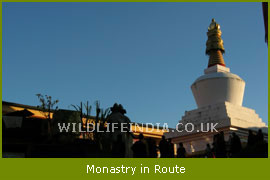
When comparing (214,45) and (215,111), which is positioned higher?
(214,45)

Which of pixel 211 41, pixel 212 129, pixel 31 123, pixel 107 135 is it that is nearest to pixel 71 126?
pixel 31 123

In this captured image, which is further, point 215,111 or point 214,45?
point 214,45

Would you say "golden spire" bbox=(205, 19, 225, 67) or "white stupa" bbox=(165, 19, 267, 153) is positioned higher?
"golden spire" bbox=(205, 19, 225, 67)

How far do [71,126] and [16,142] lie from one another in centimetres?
643

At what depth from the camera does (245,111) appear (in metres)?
25.0

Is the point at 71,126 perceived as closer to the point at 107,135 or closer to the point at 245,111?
the point at 107,135

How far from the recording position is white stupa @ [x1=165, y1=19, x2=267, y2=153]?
74.9 ft

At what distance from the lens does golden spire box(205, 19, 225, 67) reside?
28.2 meters

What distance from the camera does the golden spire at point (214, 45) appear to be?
92.4ft

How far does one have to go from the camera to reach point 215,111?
944 inches

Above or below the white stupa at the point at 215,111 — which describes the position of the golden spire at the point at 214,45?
above

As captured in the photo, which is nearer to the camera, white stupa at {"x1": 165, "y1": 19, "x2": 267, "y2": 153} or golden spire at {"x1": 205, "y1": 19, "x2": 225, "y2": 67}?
white stupa at {"x1": 165, "y1": 19, "x2": 267, "y2": 153}

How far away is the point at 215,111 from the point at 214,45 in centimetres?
658

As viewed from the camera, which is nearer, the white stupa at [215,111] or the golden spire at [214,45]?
the white stupa at [215,111]
